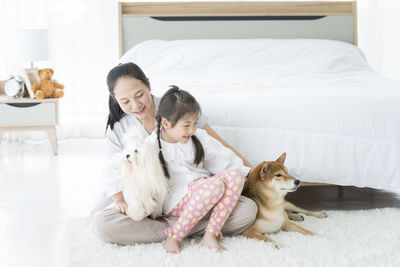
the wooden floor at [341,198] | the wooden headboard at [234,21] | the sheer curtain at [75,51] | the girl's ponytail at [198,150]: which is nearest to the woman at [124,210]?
the girl's ponytail at [198,150]

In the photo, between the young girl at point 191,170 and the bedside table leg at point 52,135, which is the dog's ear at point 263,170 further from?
the bedside table leg at point 52,135

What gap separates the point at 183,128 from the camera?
76.5 inches

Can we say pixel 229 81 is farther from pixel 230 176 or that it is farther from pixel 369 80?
pixel 230 176

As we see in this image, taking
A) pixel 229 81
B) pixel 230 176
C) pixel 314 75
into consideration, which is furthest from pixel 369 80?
pixel 230 176

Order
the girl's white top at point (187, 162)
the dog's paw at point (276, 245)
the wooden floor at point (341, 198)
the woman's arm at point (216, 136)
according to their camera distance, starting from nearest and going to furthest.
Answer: the dog's paw at point (276, 245) < the girl's white top at point (187, 162) < the woman's arm at point (216, 136) < the wooden floor at point (341, 198)

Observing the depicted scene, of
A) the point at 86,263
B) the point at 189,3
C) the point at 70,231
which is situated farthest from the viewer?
the point at 189,3

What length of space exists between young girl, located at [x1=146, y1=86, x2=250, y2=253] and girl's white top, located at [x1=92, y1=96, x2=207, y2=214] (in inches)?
5.8

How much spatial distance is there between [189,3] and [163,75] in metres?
1.15

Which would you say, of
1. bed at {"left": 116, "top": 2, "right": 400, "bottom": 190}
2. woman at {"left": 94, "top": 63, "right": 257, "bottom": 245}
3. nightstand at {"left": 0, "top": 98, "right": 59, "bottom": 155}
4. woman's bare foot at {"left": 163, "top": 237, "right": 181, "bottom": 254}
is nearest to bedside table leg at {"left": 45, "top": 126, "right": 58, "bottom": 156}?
nightstand at {"left": 0, "top": 98, "right": 59, "bottom": 155}

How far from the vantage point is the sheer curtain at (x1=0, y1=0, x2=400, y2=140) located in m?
4.28

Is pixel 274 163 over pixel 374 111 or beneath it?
beneath

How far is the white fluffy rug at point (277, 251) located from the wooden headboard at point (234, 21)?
2.45 metres

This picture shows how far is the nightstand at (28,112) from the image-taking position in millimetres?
3707

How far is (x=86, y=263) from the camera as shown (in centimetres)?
184
